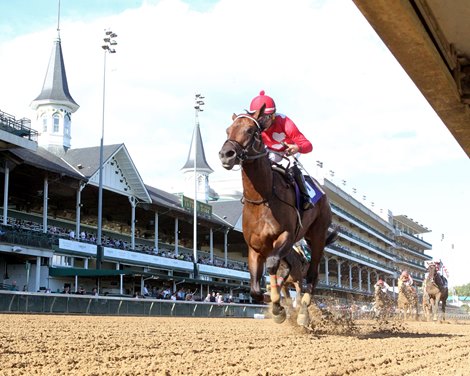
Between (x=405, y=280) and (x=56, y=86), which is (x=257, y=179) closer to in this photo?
(x=405, y=280)

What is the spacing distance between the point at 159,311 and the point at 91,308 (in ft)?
8.59

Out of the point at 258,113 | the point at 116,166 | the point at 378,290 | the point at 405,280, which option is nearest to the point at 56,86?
the point at 116,166

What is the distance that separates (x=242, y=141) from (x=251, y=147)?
16cm

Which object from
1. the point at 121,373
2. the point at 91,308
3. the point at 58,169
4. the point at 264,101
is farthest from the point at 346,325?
the point at 58,169

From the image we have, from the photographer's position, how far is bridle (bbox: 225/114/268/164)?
666cm

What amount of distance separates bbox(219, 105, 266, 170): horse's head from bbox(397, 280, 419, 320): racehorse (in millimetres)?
20403

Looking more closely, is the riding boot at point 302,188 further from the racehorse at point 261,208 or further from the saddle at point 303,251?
the saddle at point 303,251

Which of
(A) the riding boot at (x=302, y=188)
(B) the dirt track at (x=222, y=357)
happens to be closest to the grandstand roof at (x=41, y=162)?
(A) the riding boot at (x=302, y=188)

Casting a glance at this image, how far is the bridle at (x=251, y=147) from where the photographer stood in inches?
262

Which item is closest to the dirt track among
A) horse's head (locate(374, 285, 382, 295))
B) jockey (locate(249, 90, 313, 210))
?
jockey (locate(249, 90, 313, 210))

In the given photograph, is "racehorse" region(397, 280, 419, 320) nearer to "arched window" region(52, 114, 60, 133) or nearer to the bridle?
the bridle

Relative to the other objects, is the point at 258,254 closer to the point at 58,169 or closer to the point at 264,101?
the point at 264,101

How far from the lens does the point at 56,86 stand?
161 ft

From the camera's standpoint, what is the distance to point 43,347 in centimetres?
586
